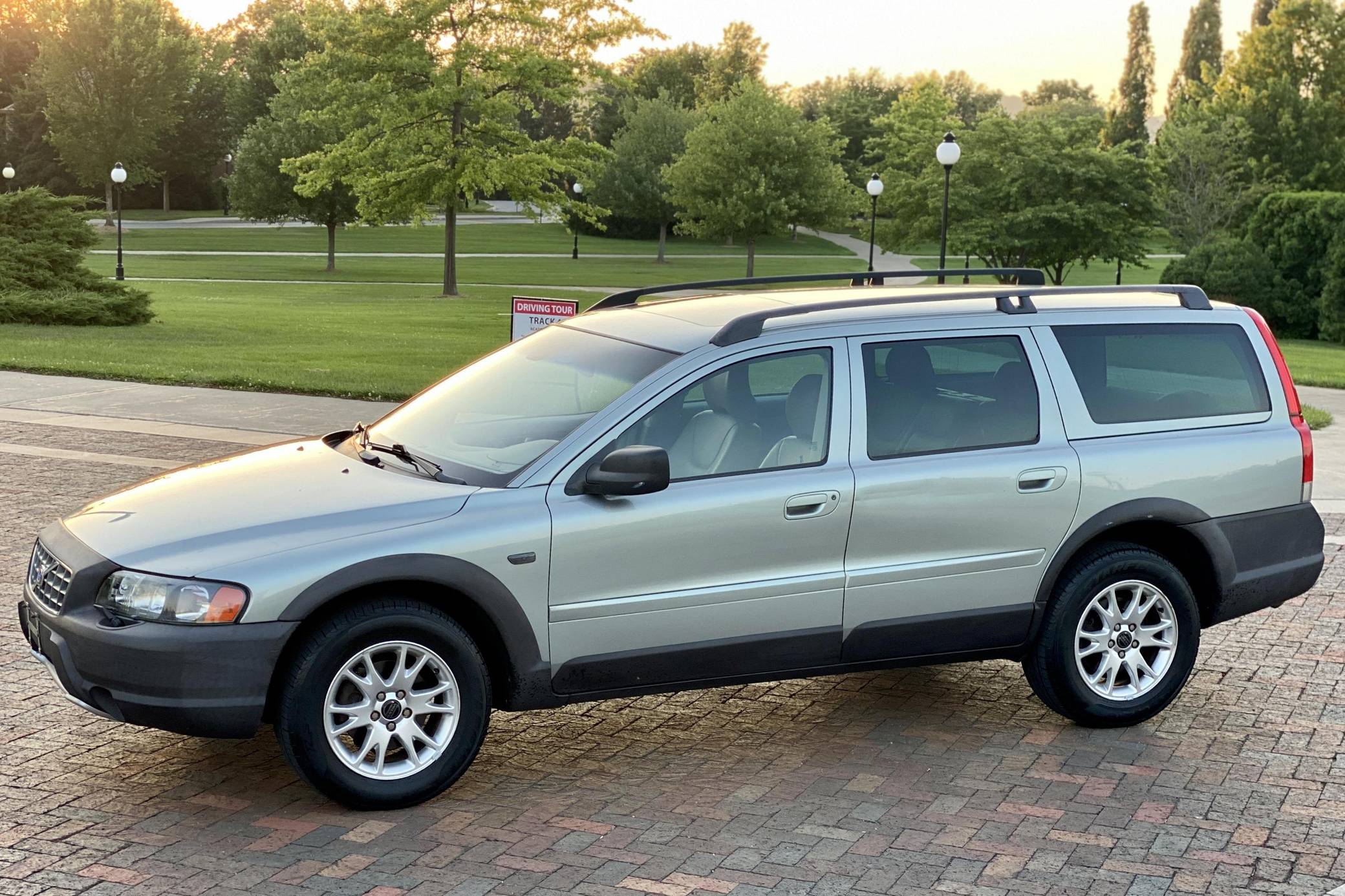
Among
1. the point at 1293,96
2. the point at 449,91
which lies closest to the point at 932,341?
the point at 449,91

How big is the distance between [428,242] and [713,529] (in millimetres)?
71707

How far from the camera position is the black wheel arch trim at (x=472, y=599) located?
4910 mm

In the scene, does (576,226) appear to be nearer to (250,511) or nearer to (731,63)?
(731,63)

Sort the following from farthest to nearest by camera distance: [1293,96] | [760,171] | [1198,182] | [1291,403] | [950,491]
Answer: [1293,96] < [1198,182] < [760,171] < [1291,403] < [950,491]

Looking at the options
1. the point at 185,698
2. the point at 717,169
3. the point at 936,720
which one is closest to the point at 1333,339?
the point at 717,169

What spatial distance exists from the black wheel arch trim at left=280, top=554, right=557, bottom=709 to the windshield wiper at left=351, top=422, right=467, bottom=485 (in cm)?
44

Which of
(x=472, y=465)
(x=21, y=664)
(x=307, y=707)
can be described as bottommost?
(x=21, y=664)

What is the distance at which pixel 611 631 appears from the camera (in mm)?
5344

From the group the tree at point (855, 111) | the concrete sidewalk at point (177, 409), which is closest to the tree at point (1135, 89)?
the tree at point (855, 111)

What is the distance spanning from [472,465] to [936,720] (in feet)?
7.79

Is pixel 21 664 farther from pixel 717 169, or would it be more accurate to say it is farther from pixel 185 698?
pixel 717 169

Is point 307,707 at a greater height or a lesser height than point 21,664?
greater

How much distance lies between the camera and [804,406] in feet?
18.9

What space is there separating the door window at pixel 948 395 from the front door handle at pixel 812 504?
29 centimetres
